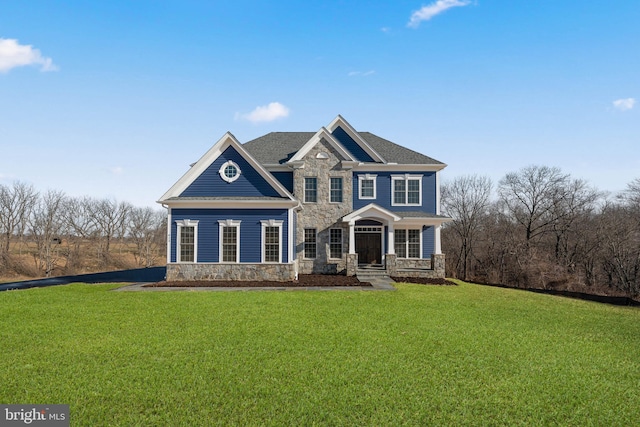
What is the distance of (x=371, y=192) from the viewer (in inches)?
819

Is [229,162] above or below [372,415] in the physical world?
above

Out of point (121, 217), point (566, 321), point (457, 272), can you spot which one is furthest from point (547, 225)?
point (121, 217)

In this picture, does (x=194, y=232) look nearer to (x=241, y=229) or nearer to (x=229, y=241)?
(x=229, y=241)

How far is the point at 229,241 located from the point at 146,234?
3306 centimetres

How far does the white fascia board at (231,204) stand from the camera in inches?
660

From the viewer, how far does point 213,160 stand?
57.7 feet

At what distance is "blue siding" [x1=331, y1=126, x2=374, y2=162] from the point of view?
20984 millimetres

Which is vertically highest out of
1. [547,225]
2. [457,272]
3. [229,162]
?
[229,162]

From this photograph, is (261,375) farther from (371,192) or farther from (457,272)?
(457,272)

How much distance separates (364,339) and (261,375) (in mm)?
2698

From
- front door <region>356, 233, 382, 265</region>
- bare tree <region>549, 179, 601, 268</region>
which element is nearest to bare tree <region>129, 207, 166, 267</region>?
front door <region>356, 233, 382, 265</region>

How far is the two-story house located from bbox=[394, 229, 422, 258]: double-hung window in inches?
2.3

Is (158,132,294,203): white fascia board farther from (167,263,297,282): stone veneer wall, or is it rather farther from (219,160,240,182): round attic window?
(167,263,297,282): stone veneer wall

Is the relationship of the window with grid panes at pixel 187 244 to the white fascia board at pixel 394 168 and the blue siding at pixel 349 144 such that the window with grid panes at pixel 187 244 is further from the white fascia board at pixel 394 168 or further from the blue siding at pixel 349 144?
the blue siding at pixel 349 144
